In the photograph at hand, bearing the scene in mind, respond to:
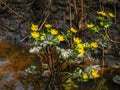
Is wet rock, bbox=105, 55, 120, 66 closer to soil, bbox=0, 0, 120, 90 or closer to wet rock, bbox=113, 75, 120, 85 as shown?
soil, bbox=0, 0, 120, 90

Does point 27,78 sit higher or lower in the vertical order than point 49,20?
lower

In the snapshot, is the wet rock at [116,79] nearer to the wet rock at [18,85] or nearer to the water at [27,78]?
the water at [27,78]

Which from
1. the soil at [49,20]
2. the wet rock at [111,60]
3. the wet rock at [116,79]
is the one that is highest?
the soil at [49,20]

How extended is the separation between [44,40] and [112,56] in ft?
4.06

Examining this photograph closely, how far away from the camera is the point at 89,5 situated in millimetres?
4523

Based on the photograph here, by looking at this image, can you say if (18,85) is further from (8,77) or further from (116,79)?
(116,79)

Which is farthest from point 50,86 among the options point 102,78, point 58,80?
point 102,78

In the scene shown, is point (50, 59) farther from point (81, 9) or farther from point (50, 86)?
point (81, 9)

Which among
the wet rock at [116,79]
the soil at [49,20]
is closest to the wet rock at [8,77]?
the soil at [49,20]

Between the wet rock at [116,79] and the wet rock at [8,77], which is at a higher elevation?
the wet rock at [8,77]

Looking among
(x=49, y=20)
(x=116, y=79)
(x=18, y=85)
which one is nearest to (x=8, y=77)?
(x=18, y=85)

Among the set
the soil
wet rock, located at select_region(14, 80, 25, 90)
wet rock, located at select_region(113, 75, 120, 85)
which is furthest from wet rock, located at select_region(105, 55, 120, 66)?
wet rock, located at select_region(14, 80, 25, 90)

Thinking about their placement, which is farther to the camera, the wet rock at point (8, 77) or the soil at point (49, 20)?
the soil at point (49, 20)

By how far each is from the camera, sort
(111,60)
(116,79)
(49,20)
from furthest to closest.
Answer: (49,20) → (111,60) → (116,79)
